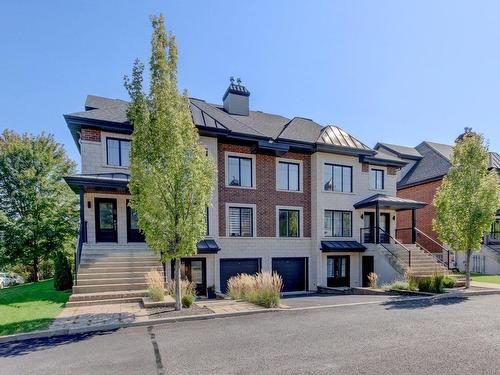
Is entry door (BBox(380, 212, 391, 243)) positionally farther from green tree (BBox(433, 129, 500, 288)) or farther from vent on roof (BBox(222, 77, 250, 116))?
vent on roof (BBox(222, 77, 250, 116))

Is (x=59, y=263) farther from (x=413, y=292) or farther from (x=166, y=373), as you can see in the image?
(x=413, y=292)

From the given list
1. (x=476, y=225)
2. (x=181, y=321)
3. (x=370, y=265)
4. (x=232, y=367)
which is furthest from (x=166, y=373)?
(x=370, y=265)

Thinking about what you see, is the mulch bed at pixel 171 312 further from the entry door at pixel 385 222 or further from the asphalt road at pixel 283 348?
the entry door at pixel 385 222

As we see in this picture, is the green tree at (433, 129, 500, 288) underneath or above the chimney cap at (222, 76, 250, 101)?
underneath

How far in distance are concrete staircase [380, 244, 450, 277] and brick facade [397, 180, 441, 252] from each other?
17.1 feet

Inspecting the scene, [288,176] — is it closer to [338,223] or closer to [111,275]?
[338,223]

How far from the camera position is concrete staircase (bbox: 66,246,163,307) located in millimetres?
10258

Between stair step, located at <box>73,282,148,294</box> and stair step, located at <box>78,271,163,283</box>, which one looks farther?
stair step, located at <box>78,271,163,283</box>

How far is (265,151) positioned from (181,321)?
36.0ft

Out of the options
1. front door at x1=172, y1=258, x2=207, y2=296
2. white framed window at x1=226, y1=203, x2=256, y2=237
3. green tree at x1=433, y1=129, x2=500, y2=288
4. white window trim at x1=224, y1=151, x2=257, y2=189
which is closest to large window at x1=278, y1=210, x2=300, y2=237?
white framed window at x1=226, y1=203, x2=256, y2=237

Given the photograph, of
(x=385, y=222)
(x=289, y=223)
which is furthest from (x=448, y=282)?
(x=289, y=223)

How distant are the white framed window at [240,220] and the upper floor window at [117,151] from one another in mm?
5688

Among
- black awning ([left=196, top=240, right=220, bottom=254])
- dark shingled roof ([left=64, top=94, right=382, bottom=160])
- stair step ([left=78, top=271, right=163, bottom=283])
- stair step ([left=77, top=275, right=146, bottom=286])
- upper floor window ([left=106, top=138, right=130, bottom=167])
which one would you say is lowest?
stair step ([left=77, top=275, right=146, bottom=286])

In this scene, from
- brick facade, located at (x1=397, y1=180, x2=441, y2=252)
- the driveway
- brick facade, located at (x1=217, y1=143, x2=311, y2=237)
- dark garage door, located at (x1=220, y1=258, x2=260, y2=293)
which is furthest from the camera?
brick facade, located at (x1=397, y1=180, x2=441, y2=252)
